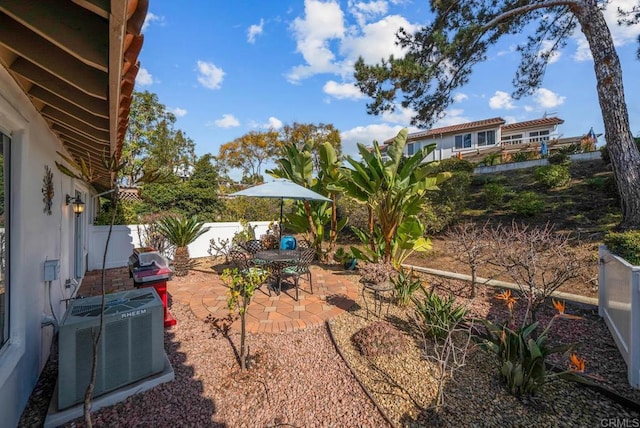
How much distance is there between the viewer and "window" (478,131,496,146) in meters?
28.5

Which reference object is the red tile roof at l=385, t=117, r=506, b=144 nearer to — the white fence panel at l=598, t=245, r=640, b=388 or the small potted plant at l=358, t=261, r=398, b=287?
the white fence panel at l=598, t=245, r=640, b=388

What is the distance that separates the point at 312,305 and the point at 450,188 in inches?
376

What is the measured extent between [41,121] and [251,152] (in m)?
31.0

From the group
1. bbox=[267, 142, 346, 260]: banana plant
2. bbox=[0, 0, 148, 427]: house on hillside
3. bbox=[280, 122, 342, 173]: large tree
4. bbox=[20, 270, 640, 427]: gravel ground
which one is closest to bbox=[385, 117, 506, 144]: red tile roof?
bbox=[280, 122, 342, 173]: large tree

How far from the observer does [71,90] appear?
2.26 metres

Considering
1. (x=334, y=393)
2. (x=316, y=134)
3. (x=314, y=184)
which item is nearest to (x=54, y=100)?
(x=334, y=393)

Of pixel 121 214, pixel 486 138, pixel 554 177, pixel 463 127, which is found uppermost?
pixel 463 127

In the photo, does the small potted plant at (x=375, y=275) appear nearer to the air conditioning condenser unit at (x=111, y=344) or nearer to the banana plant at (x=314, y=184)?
the air conditioning condenser unit at (x=111, y=344)

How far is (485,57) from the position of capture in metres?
8.61

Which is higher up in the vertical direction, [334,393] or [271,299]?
[271,299]

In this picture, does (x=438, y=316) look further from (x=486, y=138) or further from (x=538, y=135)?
(x=538, y=135)

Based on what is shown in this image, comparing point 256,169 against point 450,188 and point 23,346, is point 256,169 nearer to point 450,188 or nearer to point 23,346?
point 450,188

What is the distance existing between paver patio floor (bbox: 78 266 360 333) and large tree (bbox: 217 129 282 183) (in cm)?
2606
